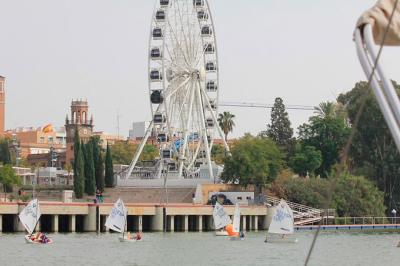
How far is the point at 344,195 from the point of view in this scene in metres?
112

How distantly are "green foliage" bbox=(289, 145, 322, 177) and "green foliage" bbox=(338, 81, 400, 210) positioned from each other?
23.0ft

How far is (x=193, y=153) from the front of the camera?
127 m

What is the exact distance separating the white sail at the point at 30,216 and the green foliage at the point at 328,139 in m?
59.2

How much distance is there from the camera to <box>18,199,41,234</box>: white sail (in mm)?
80125

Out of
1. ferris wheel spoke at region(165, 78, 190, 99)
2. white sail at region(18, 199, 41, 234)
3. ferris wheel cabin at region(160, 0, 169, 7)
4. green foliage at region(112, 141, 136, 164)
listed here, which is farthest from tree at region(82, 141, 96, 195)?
green foliage at region(112, 141, 136, 164)

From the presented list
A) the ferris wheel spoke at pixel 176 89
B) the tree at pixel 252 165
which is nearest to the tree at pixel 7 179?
the tree at pixel 252 165

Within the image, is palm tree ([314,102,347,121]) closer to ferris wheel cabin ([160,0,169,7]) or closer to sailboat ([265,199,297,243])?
ferris wheel cabin ([160,0,169,7])

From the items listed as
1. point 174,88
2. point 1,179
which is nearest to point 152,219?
point 174,88

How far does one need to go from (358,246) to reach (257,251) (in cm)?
960

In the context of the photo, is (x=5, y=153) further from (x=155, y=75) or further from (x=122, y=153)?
(x=155, y=75)

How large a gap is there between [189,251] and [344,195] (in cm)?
4432

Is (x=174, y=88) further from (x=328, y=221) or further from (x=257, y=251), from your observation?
(x=257, y=251)

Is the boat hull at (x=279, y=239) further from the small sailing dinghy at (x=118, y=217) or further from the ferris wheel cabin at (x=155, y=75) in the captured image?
the ferris wheel cabin at (x=155, y=75)

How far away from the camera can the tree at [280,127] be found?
490 ft
